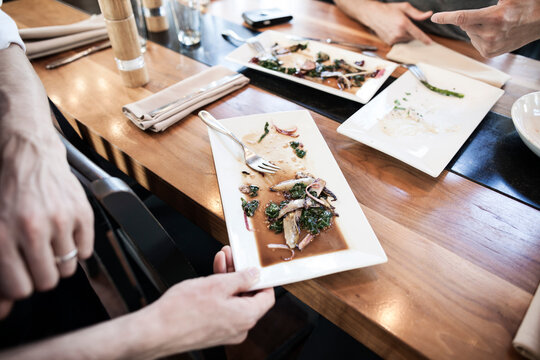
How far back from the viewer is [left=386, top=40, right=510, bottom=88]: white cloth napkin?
1.39 m

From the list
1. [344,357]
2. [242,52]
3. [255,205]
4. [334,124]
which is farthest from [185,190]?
[242,52]

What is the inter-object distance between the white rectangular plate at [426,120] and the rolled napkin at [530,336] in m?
0.40

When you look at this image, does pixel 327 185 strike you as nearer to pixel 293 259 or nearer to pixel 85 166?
pixel 293 259

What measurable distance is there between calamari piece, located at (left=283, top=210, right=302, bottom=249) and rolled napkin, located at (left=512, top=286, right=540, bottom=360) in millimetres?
464

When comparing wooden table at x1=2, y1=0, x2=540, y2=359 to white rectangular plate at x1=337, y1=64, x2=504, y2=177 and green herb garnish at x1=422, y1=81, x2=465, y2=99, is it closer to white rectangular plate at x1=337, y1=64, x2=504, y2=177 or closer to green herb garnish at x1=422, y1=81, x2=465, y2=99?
white rectangular plate at x1=337, y1=64, x2=504, y2=177

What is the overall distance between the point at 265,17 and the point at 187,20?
470 mm

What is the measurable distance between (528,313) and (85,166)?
0.89 m

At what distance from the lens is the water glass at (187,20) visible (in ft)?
4.99

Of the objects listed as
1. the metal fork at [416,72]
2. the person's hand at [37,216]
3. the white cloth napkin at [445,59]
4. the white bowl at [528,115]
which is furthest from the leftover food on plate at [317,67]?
the person's hand at [37,216]

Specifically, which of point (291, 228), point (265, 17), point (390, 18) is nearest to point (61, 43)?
point (265, 17)

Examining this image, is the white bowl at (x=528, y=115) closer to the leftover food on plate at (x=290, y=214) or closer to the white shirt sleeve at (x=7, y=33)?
the leftover food on plate at (x=290, y=214)

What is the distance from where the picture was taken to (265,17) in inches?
70.7

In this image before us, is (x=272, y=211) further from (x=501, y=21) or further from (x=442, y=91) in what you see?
(x=501, y=21)

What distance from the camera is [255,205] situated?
84 centimetres
